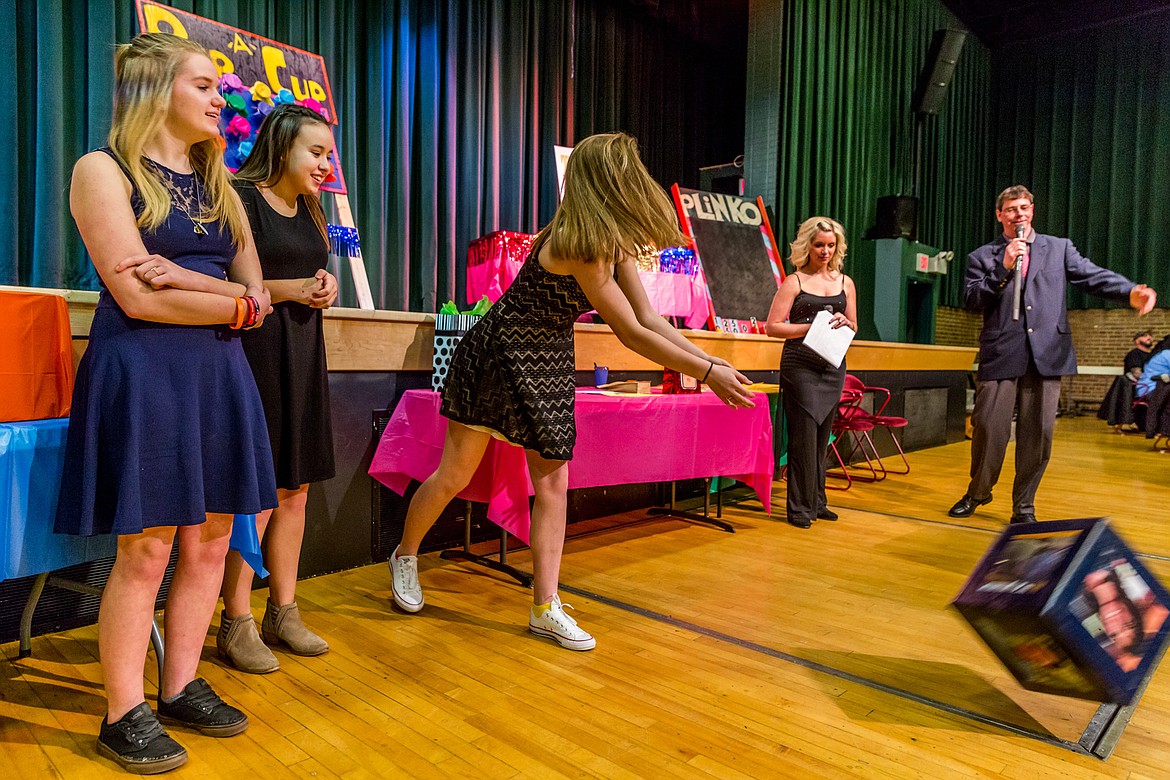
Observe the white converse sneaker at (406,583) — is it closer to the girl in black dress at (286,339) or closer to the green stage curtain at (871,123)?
the girl in black dress at (286,339)

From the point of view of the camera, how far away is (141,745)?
1429mm

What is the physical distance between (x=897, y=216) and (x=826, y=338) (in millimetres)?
5472

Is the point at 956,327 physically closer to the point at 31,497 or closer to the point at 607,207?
the point at 607,207

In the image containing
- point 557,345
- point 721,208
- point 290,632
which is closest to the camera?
point 290,632

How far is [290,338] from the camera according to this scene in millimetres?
1848

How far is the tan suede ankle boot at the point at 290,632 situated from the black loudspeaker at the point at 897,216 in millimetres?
7833

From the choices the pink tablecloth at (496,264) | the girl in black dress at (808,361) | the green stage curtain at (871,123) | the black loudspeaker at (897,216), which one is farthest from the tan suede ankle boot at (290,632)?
the black loudspeaker at (897,216)

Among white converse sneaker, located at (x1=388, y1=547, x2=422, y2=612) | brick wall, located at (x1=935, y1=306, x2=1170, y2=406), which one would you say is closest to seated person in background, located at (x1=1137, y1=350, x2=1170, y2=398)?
brick wall, located at (x1=935, y1=306, x2=1170, y2=406)

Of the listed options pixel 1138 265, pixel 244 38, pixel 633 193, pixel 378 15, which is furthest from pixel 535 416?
pixel 1138 265

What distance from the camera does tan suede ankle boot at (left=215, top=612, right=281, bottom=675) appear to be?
1873 millimetres

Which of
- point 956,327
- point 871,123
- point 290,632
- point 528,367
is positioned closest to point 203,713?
point 290,632

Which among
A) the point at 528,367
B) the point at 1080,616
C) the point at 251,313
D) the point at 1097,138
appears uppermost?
the point at 1097,138

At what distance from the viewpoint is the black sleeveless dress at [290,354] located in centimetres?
181

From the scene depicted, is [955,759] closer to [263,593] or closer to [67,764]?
Answer: [67,764]
